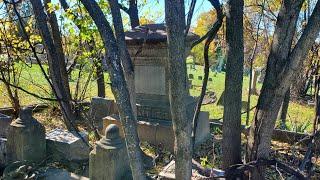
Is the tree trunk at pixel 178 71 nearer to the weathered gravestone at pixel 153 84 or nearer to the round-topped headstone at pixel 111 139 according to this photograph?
the round-topped headstone at pixel 111 139

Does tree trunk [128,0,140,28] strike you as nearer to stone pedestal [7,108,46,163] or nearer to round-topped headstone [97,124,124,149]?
stone pedestal [7,108,46,163]

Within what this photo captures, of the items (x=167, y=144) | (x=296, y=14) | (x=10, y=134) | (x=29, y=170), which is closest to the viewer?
(x=296, y=14)

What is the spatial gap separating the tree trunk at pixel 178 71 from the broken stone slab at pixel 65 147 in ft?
6.87

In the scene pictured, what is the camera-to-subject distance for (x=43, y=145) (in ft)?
12.8

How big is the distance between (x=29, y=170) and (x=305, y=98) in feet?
45.6

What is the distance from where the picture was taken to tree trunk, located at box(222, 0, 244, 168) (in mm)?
3246

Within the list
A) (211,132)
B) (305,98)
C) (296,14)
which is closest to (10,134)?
(296,14)

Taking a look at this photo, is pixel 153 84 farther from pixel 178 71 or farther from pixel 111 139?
pixel 178 71

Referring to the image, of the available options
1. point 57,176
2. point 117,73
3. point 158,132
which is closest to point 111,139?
point 117,73

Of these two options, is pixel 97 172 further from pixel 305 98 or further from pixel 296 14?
pixel 305 98

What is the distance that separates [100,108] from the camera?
7.70 m

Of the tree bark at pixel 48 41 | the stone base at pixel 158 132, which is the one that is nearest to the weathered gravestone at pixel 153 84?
the stone base at pixel 158 132

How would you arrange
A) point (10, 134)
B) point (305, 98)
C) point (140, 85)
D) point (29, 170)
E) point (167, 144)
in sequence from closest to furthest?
point (29, 170)
point (10, 134)
point (167, 144)
point (140, 85)
point (305, 98)

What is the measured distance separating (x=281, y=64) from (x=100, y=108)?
18.0ft
